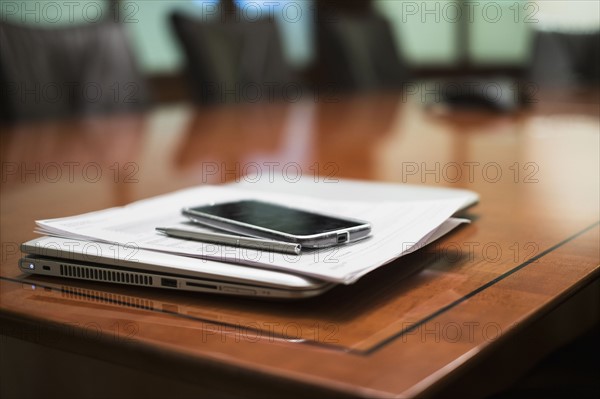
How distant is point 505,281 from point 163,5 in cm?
333

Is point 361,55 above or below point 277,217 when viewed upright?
above

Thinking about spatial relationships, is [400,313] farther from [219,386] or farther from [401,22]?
[401,22]

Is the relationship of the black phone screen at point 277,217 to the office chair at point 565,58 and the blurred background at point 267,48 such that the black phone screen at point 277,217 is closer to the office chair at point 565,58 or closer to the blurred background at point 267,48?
the blurred background at point 267,48

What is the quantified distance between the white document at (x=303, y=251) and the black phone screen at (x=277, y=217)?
19 millimetres

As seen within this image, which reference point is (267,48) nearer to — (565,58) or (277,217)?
(565,58)

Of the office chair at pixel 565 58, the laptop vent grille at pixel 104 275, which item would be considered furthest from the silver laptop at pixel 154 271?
the office chair at pixel 565 58

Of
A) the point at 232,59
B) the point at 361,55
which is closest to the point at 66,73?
the point at 232,59

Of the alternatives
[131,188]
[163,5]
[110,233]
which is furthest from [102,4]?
[110,233]

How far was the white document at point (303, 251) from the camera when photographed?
49 cm

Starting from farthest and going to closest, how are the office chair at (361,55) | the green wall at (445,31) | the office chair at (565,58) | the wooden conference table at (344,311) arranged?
the green wall at (445,31)
the office chair at (565,58)
the office chair at (361,55)
the wooden conference table at (344,311)

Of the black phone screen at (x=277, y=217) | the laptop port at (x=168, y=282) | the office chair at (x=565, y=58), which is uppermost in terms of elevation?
the office chair at (x=565, y=58)

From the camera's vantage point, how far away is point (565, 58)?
3.06 metres

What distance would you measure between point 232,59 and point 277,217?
1.76m

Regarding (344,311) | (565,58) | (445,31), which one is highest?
(445,31)
